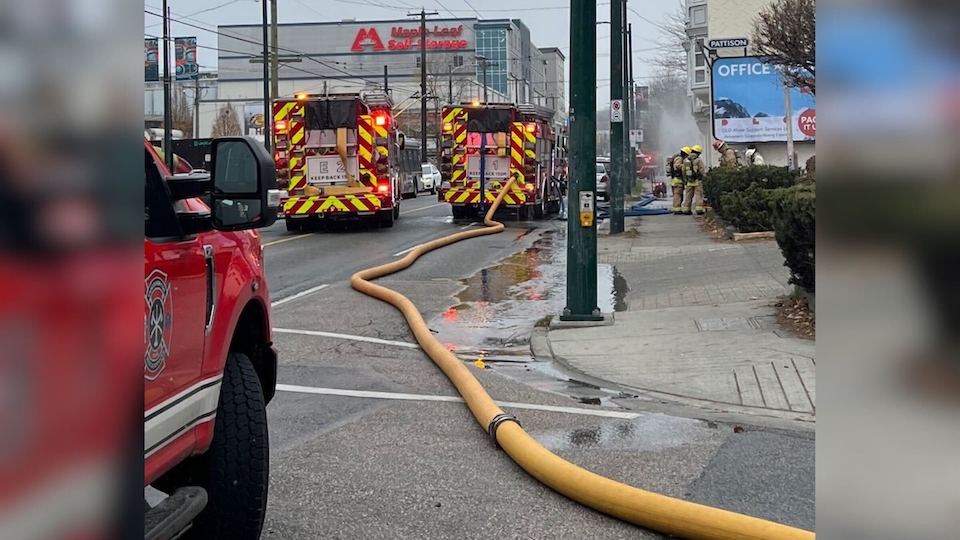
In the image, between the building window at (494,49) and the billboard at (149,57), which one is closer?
the billboard at (149,57)

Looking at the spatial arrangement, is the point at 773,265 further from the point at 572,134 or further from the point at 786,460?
the point at 786,460

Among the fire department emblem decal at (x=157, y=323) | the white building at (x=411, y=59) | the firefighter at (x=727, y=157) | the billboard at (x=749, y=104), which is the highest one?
the white building at (x=411, y=59)

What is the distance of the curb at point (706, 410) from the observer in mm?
6516

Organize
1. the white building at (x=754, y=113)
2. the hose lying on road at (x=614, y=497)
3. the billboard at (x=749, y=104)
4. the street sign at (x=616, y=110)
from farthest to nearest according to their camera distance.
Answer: the billboard at (x=749, y=104)
the white building at (x=754, y=113)
the street sign at (x=616, y=110)
the hose lying on road at (x=614, y=497)

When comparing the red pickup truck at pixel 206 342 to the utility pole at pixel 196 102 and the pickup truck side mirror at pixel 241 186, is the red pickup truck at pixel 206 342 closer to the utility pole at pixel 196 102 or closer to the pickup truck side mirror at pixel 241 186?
the pickup truck side mirror at pixel 241 186

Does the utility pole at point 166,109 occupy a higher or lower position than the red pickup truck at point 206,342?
higher

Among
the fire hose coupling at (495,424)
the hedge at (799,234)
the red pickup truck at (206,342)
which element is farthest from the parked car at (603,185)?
the red pickup truck at (206,342)

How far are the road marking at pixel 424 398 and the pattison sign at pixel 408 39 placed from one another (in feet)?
321

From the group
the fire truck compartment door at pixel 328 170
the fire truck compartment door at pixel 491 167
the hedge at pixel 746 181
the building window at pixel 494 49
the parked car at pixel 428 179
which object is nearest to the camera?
the hedge at pixel 746 181

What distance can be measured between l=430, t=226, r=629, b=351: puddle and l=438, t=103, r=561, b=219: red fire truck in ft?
24.4

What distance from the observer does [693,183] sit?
1059 inches

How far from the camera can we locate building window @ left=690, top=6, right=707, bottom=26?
53.3m

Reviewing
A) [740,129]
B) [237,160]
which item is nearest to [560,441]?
[237,160]
